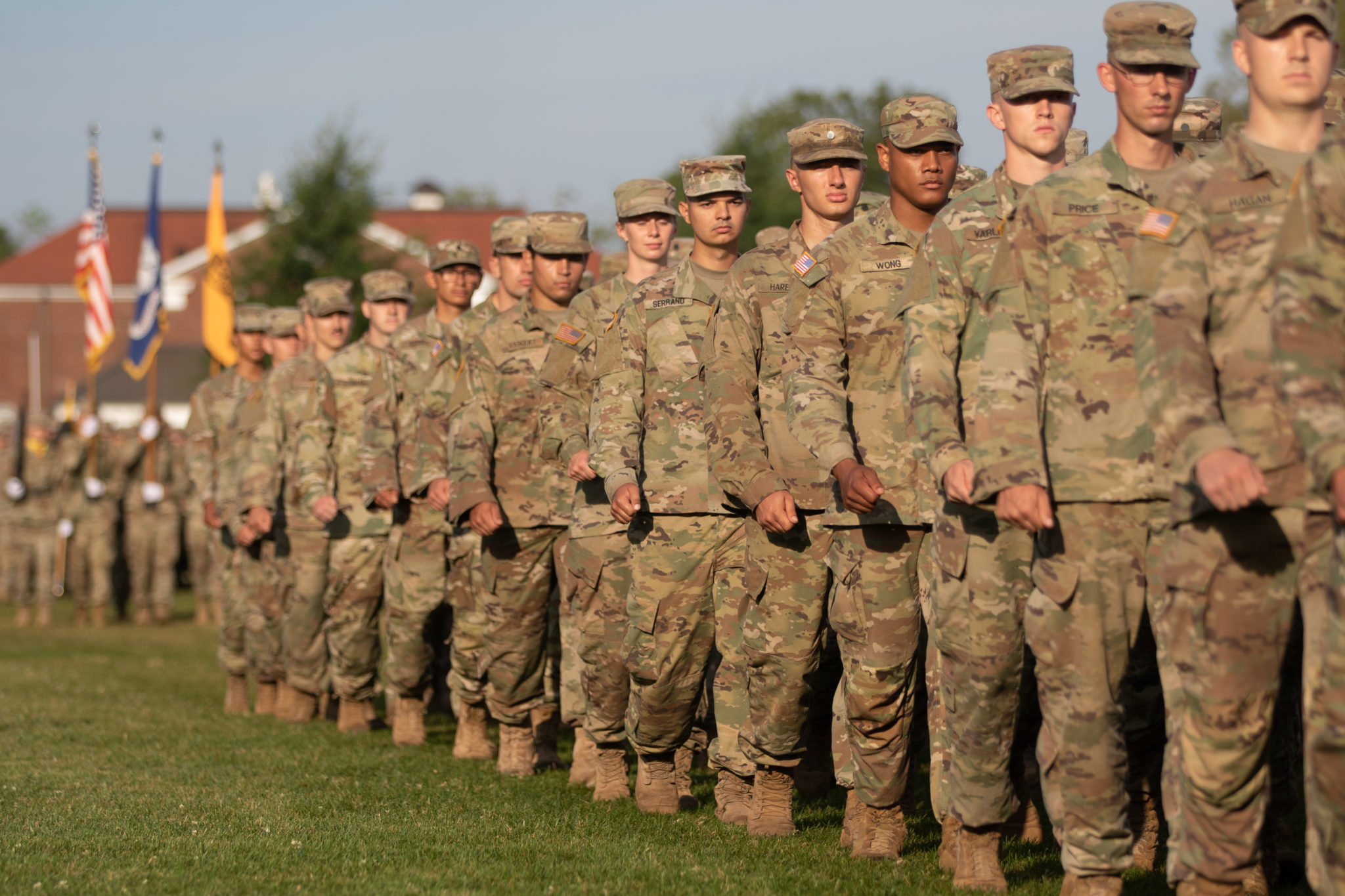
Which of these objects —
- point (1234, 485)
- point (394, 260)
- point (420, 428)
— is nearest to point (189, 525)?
point (394, 260)

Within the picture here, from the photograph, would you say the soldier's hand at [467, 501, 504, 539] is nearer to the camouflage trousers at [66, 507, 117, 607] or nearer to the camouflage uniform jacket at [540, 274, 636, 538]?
the camouflage uniform jacket at [540, 274, 636, 538]

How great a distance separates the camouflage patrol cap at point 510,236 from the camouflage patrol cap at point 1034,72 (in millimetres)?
4201

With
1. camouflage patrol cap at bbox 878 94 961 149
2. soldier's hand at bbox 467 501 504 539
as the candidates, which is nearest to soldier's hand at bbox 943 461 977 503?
camouflage patrol cap at bbox 878 94 961 149

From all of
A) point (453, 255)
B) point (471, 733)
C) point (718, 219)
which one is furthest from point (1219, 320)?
point (453, 255)

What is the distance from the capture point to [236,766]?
9492 millimetres

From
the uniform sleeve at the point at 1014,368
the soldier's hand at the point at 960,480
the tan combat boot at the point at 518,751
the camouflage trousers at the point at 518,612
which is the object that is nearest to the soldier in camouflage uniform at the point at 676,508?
the camouflage trousers at the point at 518,612

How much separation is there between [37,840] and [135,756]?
291 centimetres

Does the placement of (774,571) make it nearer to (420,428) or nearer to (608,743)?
(608,743)

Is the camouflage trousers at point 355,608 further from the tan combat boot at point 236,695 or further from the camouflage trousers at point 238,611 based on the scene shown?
the tan combat boot at point 236,695

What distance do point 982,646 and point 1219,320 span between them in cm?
148

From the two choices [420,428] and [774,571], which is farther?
[420,428]

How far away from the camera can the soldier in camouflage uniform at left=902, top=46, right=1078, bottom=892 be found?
216 inches

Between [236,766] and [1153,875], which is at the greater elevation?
[1153,875]

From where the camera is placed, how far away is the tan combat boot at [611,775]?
8.18 metres
